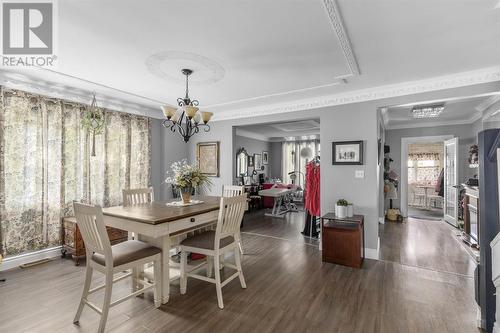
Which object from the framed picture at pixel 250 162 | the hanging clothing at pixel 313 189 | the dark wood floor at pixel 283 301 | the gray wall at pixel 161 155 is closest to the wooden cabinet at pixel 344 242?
the dark wood floor at pixel 283 301

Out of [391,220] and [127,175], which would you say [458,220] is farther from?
[127,175]

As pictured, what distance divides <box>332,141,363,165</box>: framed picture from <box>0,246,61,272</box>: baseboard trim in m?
4.44

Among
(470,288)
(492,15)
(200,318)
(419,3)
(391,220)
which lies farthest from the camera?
(391,220)

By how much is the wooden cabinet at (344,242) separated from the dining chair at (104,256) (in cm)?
225

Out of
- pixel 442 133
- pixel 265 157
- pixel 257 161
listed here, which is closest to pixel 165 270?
pixel 257 161

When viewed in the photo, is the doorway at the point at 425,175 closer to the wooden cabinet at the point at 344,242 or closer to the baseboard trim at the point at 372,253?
the baseboard trim at the point at 372,253

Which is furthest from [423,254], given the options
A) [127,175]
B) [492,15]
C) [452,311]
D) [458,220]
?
[127,175]

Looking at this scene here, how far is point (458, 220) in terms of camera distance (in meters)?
5.14

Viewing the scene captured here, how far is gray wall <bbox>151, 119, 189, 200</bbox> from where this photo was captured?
501cm

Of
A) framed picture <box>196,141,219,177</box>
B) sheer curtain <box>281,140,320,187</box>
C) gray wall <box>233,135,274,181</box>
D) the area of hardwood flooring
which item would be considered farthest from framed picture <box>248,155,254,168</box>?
the area of hardwood flooring

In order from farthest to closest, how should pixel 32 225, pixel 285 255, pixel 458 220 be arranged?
pixel 458 220 < pixel 285 255 < pixel 32 225

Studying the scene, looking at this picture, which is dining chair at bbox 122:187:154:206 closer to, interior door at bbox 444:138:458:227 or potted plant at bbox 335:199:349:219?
potted plant at bbox 335:199:349:219

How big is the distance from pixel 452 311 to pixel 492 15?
2.57 meters

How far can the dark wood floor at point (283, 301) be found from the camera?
2039 millimetres
